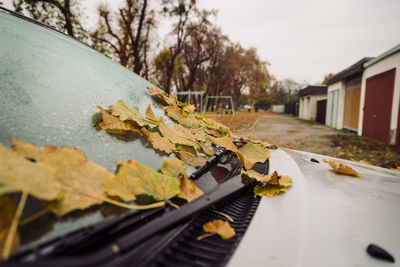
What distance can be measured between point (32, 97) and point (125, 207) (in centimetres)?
61

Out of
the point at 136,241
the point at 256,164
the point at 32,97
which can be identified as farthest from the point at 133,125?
the point at 256,164

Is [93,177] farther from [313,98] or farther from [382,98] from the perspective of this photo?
[313,98]

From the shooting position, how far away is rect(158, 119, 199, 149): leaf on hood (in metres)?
1.04

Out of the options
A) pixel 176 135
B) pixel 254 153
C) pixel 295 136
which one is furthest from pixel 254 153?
pixel 295 136

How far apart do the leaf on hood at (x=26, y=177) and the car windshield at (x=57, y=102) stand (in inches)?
2.1

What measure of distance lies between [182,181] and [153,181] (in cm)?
10

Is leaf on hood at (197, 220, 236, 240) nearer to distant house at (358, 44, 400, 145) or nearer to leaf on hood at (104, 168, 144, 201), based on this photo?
leaf on hood at (104, 168, 144, 201)

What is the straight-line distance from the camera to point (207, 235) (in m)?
0.62

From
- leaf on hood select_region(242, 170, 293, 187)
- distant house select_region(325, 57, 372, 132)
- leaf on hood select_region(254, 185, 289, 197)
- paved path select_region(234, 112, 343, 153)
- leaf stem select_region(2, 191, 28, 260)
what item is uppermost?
distant house select_region(325, 57, 372, 132)

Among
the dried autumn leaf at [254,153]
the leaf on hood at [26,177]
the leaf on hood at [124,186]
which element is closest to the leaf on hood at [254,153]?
the dried autumn leaf at [254,153]

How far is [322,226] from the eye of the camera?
672mm

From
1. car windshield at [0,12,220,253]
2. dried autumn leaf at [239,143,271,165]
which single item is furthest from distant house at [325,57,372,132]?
car windshield at [0,12,220,253]

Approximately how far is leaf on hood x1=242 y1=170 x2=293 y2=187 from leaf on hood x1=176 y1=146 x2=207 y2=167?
8.1 inches

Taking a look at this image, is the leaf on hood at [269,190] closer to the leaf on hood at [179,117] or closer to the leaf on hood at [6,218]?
the leaf on hood at [179,117]
